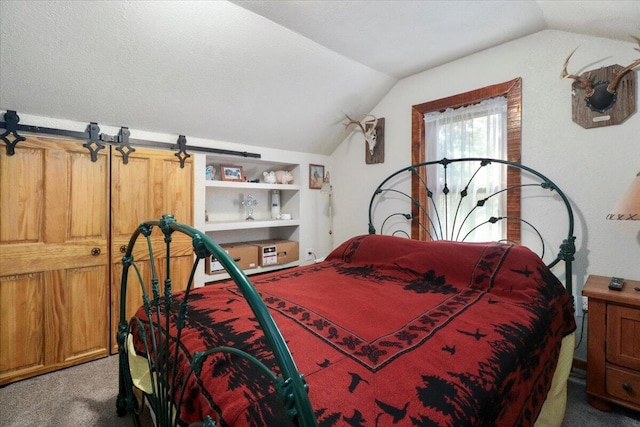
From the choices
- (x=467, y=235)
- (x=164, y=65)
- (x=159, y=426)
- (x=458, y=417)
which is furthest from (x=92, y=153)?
(x=467, y=235)

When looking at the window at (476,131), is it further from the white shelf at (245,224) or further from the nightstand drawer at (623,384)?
the white shelf at (245,224)

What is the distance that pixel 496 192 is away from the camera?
2.37 m

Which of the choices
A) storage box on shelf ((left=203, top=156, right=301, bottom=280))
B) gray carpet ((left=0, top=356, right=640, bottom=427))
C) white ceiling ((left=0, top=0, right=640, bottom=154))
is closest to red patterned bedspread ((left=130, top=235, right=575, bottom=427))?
gray carpet ((left=0, top=356, right=640, bottom=427))

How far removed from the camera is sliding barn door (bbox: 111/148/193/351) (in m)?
2.21

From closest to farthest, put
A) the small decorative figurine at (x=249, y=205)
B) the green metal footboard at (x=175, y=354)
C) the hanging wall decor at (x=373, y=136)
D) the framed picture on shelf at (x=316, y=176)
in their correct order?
the green metal footboard at (x=175, y=354) → the hanging wall decor at (x=373, y=136) → the small decorative figurine at (x=249, y=205) → the framed picture on shelf at (x=316, y=176)

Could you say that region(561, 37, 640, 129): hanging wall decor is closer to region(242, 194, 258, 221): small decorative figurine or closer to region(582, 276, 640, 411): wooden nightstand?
region(582, 276, 640, 411): wooden nightstand

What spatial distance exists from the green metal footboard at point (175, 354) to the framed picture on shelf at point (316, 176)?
233 cm

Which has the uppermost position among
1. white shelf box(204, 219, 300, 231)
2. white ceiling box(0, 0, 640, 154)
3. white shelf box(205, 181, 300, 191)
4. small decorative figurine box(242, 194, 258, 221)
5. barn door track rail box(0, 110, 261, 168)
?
white ceiling box(0, 0, 640, 154)

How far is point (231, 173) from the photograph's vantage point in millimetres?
3086

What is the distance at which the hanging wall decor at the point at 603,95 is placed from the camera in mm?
1813

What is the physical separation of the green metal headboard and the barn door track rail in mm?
1746

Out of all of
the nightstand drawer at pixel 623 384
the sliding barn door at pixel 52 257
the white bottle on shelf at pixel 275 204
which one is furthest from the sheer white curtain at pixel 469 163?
the sliding barn door at pixel 52 257

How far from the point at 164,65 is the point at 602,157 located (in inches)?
117

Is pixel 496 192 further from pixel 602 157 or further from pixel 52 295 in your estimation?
pixel 52 295
